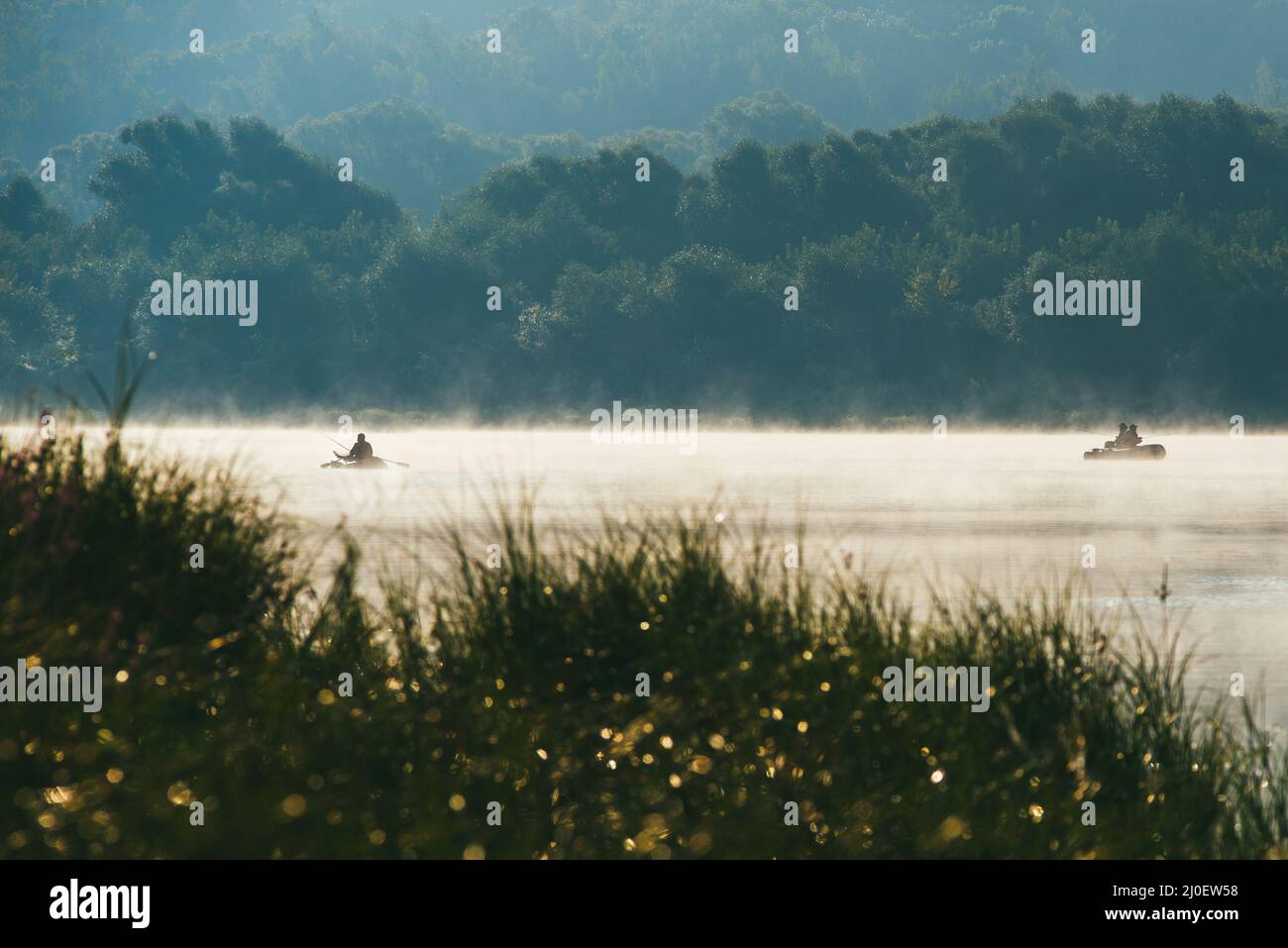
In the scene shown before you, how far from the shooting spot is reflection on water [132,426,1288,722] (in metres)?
17.6

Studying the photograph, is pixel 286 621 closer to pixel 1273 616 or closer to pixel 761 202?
pixel 1273 616

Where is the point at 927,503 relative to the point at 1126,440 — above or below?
below

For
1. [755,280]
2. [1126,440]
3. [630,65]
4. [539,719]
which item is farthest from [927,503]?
[630,65]

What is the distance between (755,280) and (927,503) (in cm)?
3830

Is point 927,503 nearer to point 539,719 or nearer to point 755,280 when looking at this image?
point 539,719

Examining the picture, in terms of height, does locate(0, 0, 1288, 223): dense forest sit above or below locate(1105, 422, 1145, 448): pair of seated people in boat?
above

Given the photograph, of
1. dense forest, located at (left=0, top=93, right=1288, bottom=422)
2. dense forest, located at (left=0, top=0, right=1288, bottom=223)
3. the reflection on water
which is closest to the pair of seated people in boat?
the reflection on water

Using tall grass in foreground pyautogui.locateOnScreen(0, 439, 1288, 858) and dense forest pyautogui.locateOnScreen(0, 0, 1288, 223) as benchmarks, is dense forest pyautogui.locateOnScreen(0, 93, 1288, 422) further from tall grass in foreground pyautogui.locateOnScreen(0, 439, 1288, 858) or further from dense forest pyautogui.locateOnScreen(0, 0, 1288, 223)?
tall grass in foreground pyautogui.locateOnScreen(0, 439, 1288, 858)

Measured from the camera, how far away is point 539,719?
29.7 feet

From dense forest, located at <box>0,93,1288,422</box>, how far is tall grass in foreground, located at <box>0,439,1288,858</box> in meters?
61.4

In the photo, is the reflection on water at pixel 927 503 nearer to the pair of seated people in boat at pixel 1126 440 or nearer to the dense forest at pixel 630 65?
the pair of seated people in boat at pixel 1126 440
